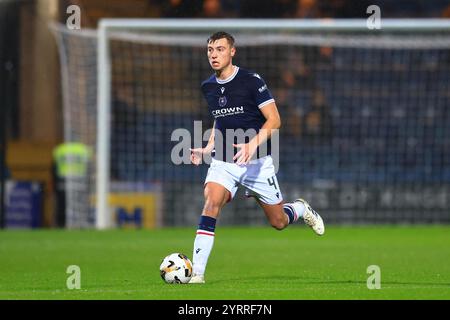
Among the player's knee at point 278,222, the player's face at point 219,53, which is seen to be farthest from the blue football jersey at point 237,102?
the player's knee at point 278,222

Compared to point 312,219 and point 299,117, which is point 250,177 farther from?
point 299,117

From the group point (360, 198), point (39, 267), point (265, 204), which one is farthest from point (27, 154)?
point (265, 204)

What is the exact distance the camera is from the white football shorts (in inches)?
371

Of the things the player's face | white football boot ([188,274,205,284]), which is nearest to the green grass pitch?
white football boot ([188,274,205,284])

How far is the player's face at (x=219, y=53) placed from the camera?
30.5 ft

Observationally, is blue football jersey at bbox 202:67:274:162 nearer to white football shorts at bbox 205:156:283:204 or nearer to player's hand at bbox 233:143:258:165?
white football shorts at bbox 205:156:283:204

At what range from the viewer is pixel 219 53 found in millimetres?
9312

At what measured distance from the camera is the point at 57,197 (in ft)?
70.1

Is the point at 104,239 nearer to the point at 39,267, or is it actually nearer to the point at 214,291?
the point at 39,267

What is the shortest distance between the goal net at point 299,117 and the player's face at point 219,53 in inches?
420

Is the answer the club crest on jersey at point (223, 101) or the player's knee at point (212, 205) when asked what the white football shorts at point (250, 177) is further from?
the club crest on jersey at point (223, 101)

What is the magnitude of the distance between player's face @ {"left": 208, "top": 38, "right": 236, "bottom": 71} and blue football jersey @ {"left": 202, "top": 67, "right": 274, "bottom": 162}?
22 cm

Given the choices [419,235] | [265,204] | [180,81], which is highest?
[180,81]

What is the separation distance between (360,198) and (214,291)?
43.3 ft
